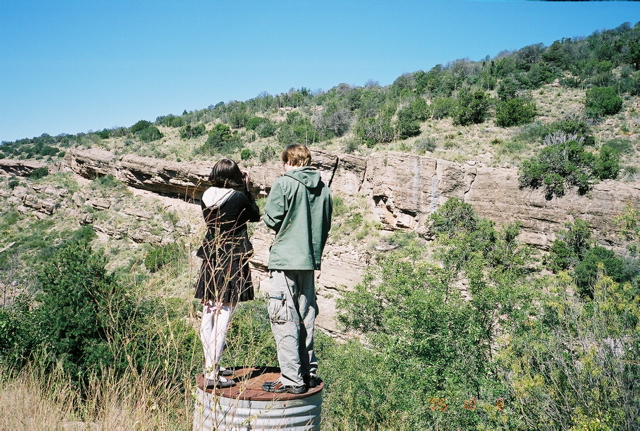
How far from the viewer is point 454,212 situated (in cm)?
1841

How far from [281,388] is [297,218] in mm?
871

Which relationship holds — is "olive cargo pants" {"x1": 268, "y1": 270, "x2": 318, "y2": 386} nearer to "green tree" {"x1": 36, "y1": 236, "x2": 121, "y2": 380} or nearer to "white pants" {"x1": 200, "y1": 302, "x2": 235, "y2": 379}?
"white pants" {"x1": 200, "y1": 302, "x2": 235, "y2": 379}

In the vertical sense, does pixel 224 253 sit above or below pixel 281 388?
above

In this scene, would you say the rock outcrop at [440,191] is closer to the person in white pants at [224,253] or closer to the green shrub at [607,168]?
the green shrub at [607,168]

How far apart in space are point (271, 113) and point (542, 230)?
1142 inches

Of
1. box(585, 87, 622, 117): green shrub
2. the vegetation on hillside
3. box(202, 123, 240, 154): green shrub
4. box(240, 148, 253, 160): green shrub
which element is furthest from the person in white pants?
box(202, 123, 240, 154): green shrub

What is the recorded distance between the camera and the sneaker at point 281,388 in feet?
6.91

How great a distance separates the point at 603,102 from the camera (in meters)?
23.1

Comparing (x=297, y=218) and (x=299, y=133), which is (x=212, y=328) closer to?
(x=297, y=218)

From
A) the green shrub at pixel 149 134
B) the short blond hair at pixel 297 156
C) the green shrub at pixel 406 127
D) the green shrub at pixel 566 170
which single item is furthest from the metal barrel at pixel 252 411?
the green shrub at pixel 149 134

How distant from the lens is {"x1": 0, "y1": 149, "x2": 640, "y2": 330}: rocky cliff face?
53.5 ft

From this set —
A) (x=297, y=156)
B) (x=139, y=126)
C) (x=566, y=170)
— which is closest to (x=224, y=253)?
(x=297, y=156)

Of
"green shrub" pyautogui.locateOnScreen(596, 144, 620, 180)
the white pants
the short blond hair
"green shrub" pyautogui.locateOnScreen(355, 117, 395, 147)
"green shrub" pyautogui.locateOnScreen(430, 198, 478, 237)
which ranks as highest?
"green shrub" pyautogui.locateOnScreen(355, 117, 395, 147)

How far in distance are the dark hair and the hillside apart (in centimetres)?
19
